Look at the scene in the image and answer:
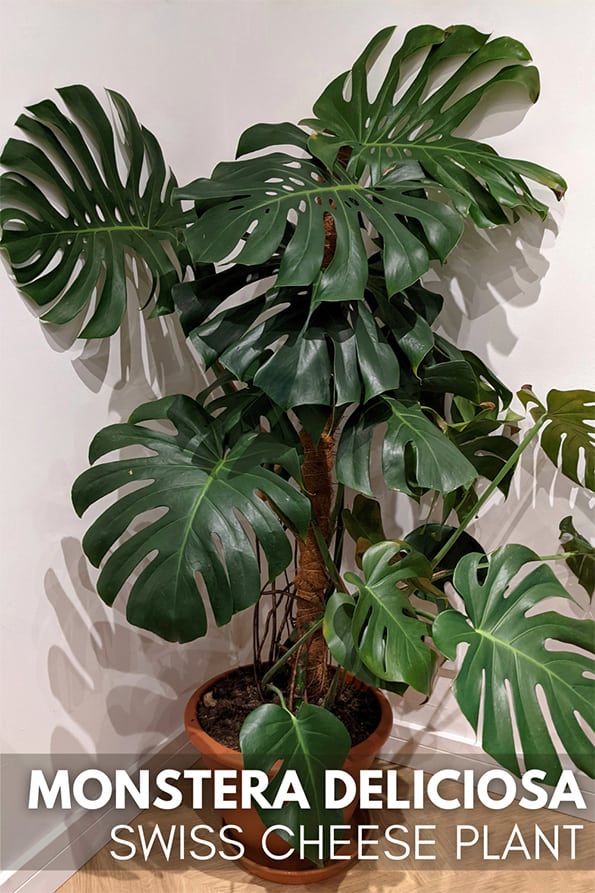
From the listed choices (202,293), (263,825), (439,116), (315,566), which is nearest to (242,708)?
(263,825)

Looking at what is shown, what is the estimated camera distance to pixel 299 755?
1.20 meters

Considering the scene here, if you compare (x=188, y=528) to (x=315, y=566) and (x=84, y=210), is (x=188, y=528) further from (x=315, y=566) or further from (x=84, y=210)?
(x=84, y=210)

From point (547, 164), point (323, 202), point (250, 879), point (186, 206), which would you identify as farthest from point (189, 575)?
point (547, 164)

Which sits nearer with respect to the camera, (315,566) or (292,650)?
(292,650)

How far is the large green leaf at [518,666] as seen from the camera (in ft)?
3.33

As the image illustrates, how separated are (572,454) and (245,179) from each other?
786 mm

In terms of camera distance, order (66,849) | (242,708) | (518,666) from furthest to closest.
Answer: (242,708)
(66,849)
(518,666)

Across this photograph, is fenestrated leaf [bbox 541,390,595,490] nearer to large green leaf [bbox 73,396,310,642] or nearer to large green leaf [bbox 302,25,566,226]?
large green leaf [bbox 302,25,566,226]

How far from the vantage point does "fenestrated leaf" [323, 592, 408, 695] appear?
1172 mm

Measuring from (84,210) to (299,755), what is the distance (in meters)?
1.01

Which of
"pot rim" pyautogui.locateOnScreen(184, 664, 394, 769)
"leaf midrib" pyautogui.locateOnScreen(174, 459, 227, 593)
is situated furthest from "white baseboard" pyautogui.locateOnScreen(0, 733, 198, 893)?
"leaf midrib" pyautogui.locateOnScreen(174, 459, 227, 593)

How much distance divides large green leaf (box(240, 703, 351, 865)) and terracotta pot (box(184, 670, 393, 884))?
0.21 m

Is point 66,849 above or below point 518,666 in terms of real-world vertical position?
below

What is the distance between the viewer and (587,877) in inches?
59.0
